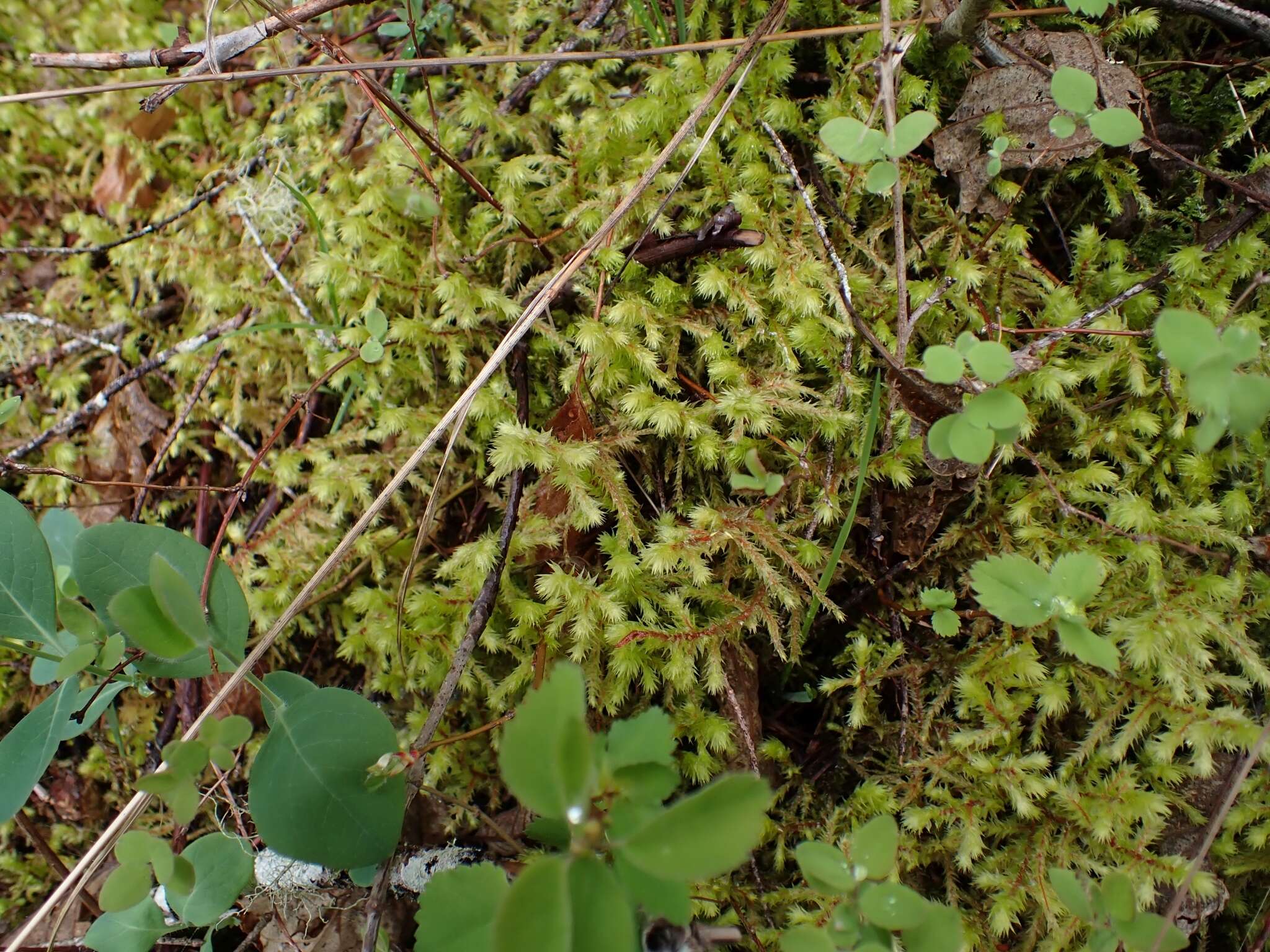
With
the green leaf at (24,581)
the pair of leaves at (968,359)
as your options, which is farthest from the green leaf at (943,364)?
the green leaf at (24,581)

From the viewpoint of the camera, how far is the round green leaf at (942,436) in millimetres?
1321

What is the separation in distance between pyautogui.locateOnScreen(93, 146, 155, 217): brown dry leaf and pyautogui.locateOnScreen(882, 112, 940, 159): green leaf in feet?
7.07

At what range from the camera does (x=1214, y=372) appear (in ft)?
3.75

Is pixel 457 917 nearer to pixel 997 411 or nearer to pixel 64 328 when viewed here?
pixel 997 411

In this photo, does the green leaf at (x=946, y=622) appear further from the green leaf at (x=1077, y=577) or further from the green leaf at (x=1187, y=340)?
the green leaf at (x=1187, y=340)

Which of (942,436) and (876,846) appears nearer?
(876,846)

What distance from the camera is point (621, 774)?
3.16 ft

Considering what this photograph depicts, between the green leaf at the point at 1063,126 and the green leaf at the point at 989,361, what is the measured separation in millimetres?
472

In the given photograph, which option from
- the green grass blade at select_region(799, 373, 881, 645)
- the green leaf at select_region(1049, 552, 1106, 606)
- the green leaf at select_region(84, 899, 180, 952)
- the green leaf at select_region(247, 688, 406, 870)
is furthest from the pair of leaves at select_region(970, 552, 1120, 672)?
the green leaf at select_region(84, 899, 180, 952)

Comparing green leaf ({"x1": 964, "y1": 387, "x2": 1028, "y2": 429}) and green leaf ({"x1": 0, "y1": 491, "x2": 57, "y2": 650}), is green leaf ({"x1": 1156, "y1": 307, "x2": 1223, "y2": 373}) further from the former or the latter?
green leaf ({"x1": 0, "y1": 491, "x2": 57, "y2": 650})

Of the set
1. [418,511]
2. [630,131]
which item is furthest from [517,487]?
[630,131]

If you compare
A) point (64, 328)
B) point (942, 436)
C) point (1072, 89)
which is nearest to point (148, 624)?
point (942, 436)

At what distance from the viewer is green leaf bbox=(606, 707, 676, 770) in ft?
3.45

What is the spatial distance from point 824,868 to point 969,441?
76 cm
